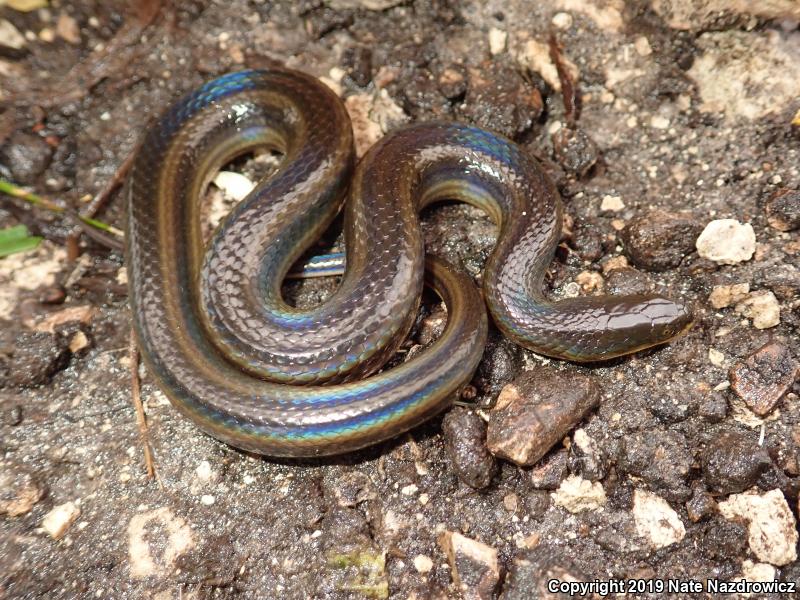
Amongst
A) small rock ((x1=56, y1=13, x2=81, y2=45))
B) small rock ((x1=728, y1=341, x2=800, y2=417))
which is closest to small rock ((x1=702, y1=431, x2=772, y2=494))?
small rock ((x1=728, y1=341, x2=800, y2=417))

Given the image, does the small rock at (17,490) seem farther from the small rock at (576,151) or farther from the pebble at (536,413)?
the small rock at (576,151)

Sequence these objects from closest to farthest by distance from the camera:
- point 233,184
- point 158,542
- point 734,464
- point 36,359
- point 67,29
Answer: point 734,464 → point 158,542 → point 36,359 → point 233,184 → point 67,29

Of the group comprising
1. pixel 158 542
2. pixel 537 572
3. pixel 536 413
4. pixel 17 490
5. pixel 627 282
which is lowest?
pixel 537 572

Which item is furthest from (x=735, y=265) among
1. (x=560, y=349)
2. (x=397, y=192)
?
(x=397, y=192)

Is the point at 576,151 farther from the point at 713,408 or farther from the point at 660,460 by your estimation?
the point at 660,460

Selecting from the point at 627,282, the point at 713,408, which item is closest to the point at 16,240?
the point at 627,282

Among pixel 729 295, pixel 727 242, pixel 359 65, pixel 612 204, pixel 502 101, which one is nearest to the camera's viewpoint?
pixel 729 295
